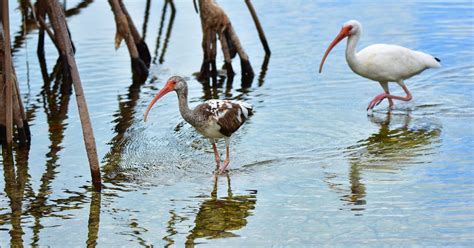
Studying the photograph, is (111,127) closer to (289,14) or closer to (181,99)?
(181,99)

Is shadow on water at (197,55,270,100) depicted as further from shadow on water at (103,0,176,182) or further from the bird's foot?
the bird's foot

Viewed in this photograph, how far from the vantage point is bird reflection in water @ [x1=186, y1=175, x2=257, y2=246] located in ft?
27.4

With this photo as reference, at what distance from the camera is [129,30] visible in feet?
47.3

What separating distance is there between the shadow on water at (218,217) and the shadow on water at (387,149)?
92 cm

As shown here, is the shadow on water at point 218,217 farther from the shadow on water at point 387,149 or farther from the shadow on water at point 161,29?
the shadow on water at point 161,29

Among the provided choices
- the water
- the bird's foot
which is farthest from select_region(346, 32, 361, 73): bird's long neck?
the water

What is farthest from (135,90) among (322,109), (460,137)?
(460,137)

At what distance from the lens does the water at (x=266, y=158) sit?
840 cm

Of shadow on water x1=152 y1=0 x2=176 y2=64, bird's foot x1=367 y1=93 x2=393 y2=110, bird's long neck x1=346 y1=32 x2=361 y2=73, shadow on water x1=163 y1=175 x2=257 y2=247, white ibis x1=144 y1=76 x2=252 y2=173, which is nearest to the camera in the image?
shadow on water x1=163 y1=175 x2=257 y2=247

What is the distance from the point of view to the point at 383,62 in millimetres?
12430

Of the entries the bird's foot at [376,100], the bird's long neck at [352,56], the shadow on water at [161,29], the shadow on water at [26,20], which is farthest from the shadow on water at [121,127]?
the bird's foot at [376,100]

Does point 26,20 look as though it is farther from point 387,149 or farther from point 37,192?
point 387,149

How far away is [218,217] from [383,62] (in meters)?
4.42

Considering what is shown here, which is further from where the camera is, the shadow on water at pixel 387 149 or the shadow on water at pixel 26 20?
the shadow on water at pixel 26 20
